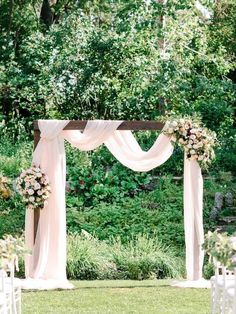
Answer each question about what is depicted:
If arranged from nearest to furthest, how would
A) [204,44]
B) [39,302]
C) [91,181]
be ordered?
1. [39,302]
2. [91,181]
3. [204,44]

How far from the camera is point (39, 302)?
8602mm

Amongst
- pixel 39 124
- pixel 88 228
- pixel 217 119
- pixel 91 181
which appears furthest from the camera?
pixel 217 119

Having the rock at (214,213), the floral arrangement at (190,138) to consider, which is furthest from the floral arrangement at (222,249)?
the rock at (214,213)

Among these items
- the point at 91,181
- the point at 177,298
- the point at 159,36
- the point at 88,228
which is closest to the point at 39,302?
the point at 177,298

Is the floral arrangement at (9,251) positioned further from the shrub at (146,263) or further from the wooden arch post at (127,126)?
the shrub at (146,263)

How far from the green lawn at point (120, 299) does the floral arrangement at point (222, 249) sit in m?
2.41

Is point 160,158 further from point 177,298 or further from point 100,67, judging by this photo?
point 100,67

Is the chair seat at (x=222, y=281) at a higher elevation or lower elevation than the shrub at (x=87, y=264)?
lower

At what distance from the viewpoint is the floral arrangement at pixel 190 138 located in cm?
988

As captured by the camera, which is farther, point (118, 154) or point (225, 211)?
point (225, 211)

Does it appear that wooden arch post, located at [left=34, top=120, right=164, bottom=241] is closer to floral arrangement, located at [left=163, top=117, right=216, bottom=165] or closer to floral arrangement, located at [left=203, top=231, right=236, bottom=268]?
floral arrangement, located at [left=163, top=117, right=216, bottom=165]

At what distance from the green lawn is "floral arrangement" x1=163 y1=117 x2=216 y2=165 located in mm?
1701

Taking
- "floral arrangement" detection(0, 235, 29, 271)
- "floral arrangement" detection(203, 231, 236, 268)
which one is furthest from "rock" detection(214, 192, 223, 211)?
"floral arrangement" detection(0, 235, 29, 271)

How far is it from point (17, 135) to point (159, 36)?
3.38m
